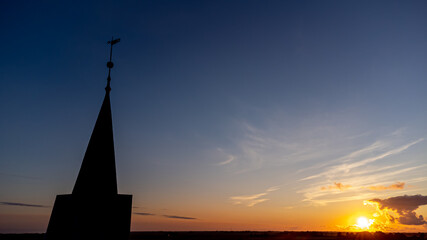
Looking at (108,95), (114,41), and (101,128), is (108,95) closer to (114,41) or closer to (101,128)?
(101,128)

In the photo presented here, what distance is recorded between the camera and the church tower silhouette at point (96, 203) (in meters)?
14.2

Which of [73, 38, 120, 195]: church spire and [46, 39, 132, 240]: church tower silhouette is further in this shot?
[73, 38, 120, 195]: church spire

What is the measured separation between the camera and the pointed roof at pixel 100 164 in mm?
14875

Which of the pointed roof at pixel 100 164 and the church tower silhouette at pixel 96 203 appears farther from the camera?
the pointed roof at pixel 100 164

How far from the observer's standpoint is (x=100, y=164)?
50.2 feet

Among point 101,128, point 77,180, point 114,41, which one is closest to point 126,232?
point 77,180

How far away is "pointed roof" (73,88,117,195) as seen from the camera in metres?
14.9

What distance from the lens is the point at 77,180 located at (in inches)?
597

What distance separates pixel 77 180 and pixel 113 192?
1.80 meters

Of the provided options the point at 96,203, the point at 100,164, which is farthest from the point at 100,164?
the point at 96,203

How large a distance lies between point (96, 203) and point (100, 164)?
186 centimetres

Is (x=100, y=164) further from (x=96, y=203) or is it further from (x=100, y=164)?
(x=96, y=203)

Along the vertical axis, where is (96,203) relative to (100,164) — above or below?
below

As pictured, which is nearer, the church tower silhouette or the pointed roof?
the church tower silhouette
